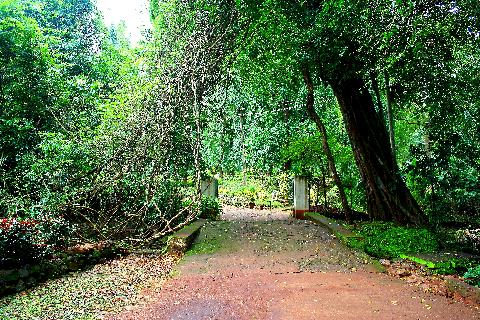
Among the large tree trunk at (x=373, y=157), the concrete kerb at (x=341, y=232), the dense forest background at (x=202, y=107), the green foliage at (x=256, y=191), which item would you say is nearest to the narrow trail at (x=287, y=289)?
the concrete kerb at (x=341, y=232)

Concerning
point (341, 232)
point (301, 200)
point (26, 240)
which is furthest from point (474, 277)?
point (301, 200)

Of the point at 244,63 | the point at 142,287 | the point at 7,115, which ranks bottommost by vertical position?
the point at 142,287

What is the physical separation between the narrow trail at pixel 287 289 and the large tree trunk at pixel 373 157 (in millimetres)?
1840

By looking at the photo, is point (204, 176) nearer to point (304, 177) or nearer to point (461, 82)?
point (304, 177)

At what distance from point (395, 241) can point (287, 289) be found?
8.89 feet

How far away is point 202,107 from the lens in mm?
8000

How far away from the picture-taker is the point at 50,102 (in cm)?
869

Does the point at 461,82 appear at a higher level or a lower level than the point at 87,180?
higher

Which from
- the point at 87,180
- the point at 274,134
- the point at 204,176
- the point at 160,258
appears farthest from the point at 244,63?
the point at 274,134

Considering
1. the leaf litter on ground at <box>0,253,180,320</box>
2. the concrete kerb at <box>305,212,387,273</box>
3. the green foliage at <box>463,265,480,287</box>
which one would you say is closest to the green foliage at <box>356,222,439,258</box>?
the concrete kerb at <box>305,212,387,273</box>

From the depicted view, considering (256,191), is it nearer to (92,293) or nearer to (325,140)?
(325,140)

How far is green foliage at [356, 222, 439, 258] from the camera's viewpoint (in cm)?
564

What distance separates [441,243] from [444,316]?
9.94ft

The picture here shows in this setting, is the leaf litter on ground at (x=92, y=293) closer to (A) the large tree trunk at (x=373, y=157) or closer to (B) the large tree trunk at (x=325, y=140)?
(B) the large tree trunk at (x=325, y=140)
